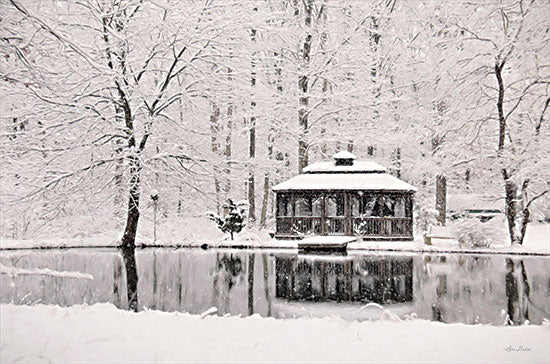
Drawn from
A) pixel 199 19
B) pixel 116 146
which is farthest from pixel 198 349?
pixel 199 19

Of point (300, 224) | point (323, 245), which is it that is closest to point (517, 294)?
point (323, 245)

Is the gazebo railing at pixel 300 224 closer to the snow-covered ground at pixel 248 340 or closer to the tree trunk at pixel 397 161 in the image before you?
the tree trunk at pixel 397 161

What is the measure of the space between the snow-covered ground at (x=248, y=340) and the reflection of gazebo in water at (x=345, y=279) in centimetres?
367

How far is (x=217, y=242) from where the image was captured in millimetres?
23891

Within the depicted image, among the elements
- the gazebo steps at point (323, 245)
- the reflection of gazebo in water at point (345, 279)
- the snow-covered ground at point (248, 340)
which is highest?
the snow-covered ground at point (248, 340)

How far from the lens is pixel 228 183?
24.7 meters

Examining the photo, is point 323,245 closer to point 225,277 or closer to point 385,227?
point 385,227

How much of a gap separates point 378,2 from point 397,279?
24333 mm

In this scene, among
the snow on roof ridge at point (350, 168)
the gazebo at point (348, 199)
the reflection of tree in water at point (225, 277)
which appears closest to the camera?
the reflection of tree in water at point (225, 277)

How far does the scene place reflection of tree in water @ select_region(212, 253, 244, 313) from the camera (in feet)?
34.4

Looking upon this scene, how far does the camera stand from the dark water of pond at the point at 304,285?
9758 millimetres

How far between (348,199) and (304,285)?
47.2ft

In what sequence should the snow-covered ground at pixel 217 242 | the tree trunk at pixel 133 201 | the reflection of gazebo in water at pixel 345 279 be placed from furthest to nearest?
the snow-covered ground at pixel 217 242 < the tree trunk at pixel 133 201 < the reflection of gazebo in water at pixel 345 279

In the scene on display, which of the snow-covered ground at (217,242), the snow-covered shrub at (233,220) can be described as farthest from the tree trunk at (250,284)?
the snow-covered shrub at (233,220)
